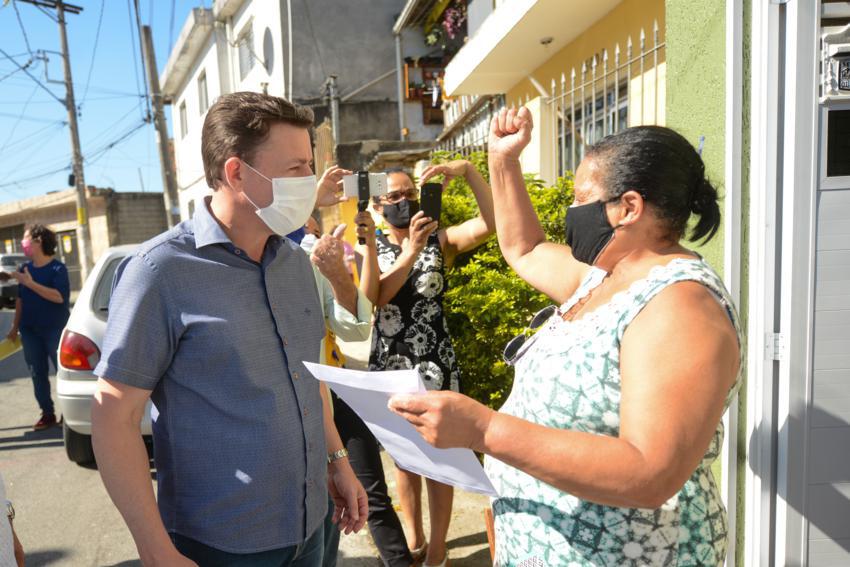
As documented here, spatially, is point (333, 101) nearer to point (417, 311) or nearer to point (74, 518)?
point (74, 518)

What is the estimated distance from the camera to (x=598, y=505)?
4.78ft

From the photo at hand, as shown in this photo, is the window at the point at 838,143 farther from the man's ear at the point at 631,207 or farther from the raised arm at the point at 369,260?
the raised arm at the point at 369,260

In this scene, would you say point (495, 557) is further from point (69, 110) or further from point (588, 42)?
point (69, 110)

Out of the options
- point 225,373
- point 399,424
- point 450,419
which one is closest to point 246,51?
point 225,373

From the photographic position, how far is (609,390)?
1.38 meters

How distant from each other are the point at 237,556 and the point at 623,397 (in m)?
1.07

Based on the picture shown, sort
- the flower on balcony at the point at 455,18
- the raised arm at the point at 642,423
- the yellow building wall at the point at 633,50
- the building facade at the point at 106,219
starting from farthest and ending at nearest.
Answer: the building facade at the point at 106,219 → the flower on balcony at the point at 455,18 → the yellow building wall at the point at 633,50 → the raised arm at the point at 642,423

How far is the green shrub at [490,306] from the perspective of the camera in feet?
11.5

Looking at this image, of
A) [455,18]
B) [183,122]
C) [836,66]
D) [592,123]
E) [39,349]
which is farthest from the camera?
[183,122]

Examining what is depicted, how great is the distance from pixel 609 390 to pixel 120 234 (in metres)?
25.5

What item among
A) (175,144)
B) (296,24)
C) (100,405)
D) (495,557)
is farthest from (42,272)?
(175,144)

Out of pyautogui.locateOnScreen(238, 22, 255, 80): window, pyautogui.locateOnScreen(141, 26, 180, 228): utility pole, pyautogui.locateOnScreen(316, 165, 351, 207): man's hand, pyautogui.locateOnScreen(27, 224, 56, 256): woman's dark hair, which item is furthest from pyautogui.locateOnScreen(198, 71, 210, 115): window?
pyautogui.locateOnScreen(316, 165, 351, 207): man's hand

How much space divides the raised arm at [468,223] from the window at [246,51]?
1477 centimetres

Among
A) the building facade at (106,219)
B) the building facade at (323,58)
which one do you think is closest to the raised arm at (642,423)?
the building facade at (323,58)
